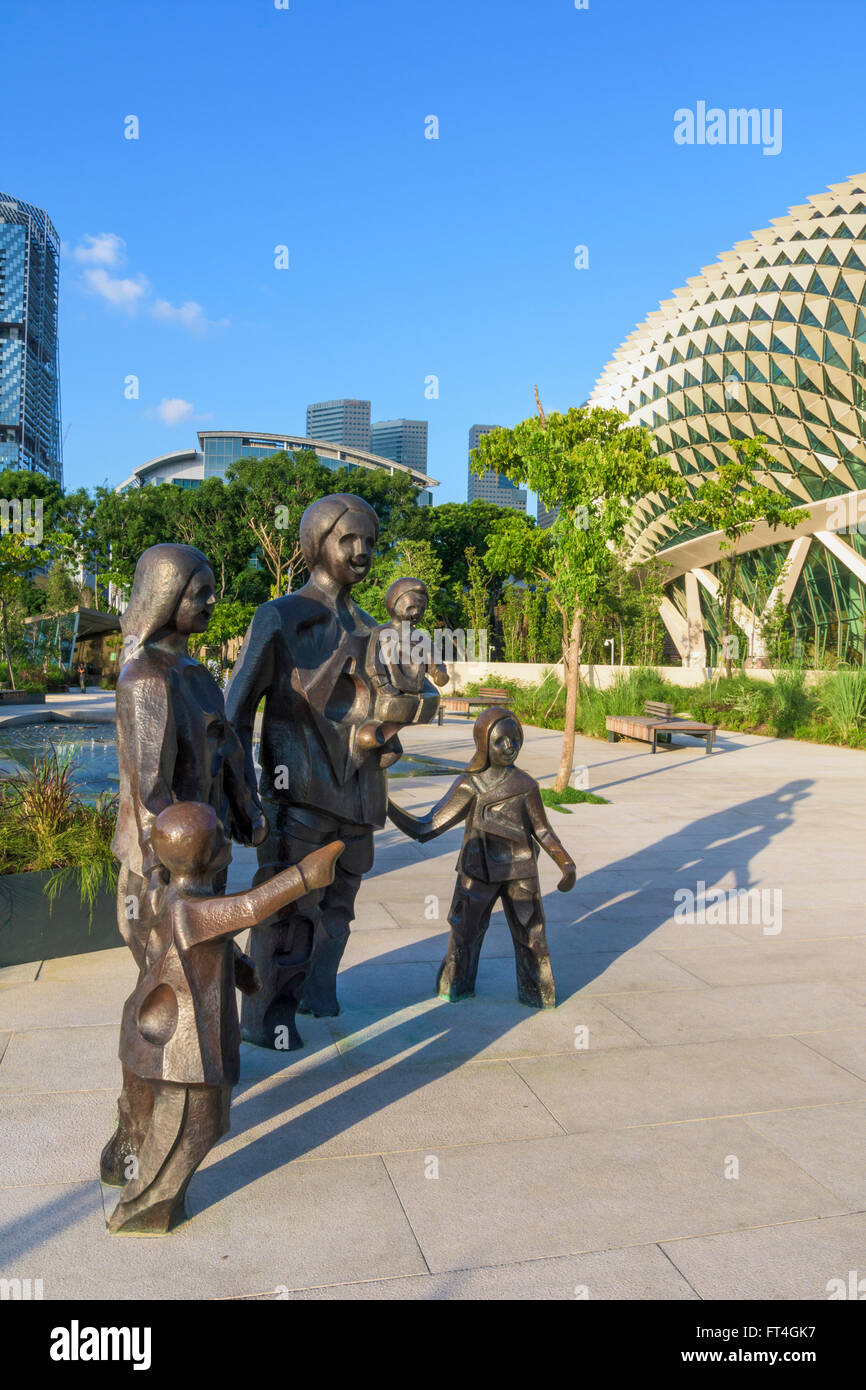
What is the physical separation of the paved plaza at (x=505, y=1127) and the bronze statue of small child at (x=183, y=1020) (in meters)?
0.18

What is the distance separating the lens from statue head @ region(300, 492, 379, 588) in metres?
3.57

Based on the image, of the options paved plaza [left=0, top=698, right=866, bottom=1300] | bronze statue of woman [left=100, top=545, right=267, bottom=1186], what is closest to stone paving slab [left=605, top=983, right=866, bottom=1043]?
paved plaza [left=0, top=698, right=866, bottom=1300]

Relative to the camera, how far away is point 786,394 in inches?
1380

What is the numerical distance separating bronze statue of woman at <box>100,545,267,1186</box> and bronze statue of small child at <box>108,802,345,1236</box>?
135 mm

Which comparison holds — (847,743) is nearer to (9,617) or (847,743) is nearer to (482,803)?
(482,803)

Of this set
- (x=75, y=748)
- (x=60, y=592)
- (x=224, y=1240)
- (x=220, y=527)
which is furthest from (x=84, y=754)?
(x=220, y=527)

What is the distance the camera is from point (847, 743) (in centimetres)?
1738

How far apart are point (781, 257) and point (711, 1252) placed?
39.3m

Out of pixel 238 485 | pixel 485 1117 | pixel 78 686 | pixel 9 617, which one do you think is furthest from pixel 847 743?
pixel 238 485

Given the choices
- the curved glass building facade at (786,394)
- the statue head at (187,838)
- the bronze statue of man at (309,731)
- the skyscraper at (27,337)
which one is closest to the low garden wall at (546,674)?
the curved glass building facade at (786,394)

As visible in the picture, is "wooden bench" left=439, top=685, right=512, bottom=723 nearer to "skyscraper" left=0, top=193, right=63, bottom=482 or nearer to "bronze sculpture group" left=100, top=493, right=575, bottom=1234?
"bronze sculpture group" left=100, top=493, right=575, bottom=1234

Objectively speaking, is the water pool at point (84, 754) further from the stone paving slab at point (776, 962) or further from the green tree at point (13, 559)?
the stone paving slab at point (776, 962)

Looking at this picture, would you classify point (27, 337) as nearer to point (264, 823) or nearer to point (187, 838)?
point (264, 823)

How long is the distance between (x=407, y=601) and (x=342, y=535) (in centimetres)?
38
